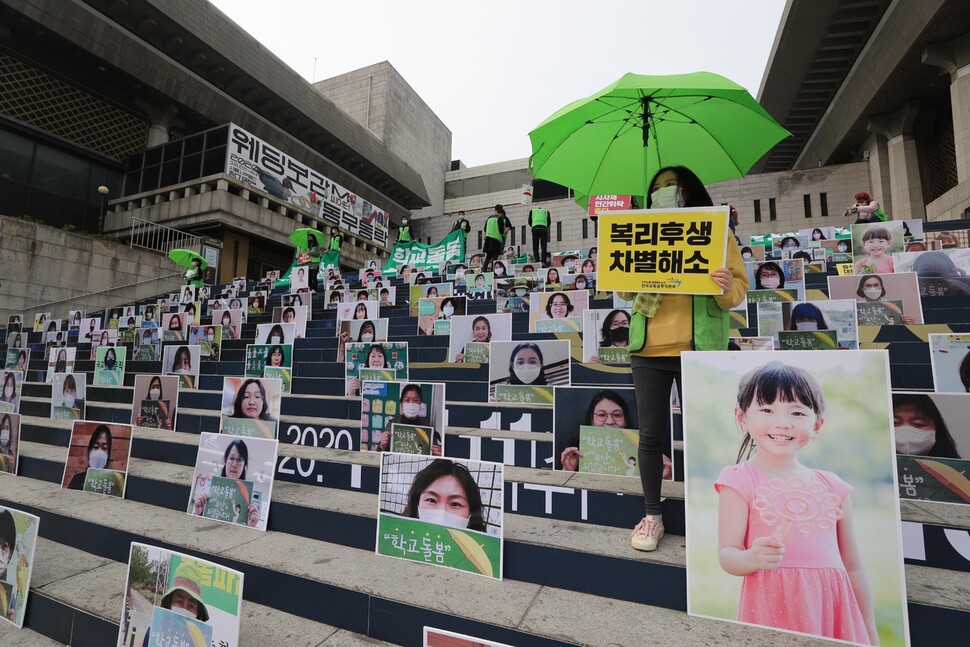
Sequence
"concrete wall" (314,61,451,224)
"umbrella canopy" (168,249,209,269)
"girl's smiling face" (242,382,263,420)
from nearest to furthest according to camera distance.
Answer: "girl's smiling face" (242,382,263,420), "umbrella canopy" (168,249,209,269), "concrete wall" (314,61,451,224)

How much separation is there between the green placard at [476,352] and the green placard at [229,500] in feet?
8.38

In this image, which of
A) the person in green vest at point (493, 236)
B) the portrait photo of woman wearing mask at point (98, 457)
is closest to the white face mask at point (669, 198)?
the portrait photo of woman wearing mask at point (98, 457)

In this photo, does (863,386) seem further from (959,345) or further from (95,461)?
(95,461)

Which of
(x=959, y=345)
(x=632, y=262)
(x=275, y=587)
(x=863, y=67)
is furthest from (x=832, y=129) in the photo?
(x=275, y=587)

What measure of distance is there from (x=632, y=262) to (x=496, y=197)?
33.0m

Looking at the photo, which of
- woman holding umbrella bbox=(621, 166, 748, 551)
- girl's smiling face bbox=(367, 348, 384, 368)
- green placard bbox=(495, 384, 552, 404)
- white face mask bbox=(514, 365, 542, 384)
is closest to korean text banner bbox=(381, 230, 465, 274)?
girl's smiling face bbox=(367, 348, 384, 368)

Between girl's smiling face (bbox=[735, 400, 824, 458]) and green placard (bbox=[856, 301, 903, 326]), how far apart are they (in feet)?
11.8

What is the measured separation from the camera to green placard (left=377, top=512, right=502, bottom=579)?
208cm

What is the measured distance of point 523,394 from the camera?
3705 mm

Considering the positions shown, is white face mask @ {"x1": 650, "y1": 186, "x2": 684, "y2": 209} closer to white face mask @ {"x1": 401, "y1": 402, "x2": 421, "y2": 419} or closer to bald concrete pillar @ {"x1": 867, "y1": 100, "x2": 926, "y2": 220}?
white face mask @ {"x1": 401, "y1": 402, "x2": 421, "y2": 419}

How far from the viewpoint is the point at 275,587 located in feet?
7.08

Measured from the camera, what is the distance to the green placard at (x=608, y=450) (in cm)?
264

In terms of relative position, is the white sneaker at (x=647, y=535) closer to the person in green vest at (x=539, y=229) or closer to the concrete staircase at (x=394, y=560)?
the concrete staircase at (x=394, y=560)

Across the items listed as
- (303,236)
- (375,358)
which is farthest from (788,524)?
(303,236)
